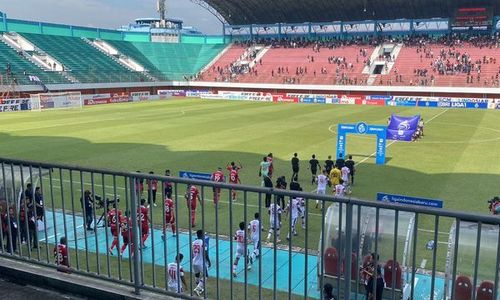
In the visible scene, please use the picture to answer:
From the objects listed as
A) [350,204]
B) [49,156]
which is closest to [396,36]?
[49,156]

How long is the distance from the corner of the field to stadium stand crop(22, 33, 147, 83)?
214ft

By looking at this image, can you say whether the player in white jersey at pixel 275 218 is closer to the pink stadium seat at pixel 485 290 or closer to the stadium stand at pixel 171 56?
the pink stadium seat at pixel 485 290

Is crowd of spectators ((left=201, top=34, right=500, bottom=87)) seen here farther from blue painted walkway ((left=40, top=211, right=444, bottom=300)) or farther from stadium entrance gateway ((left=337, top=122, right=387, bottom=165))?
blue painted walkway ((left=40, top=211, right=444, bottom=300))

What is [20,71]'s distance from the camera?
60531 mm

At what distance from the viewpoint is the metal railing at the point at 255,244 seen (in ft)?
17.3

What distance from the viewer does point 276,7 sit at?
84.5 m

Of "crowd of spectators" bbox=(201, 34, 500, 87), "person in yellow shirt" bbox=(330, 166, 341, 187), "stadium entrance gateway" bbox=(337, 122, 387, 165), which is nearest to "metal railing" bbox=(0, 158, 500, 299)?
"person in yellow shirt" bbox=(330, 166, 341, 187)

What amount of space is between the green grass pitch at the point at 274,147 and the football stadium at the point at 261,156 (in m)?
0.18

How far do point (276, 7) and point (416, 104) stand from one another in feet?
116

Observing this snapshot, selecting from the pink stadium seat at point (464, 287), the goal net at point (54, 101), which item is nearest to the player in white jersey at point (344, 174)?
the pink stadium seat at point (464, 287)

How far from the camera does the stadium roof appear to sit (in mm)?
76188

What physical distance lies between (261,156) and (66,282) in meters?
19.8

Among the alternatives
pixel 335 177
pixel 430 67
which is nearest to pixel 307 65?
pixel 430 67

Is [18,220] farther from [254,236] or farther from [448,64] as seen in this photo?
[448,64]
